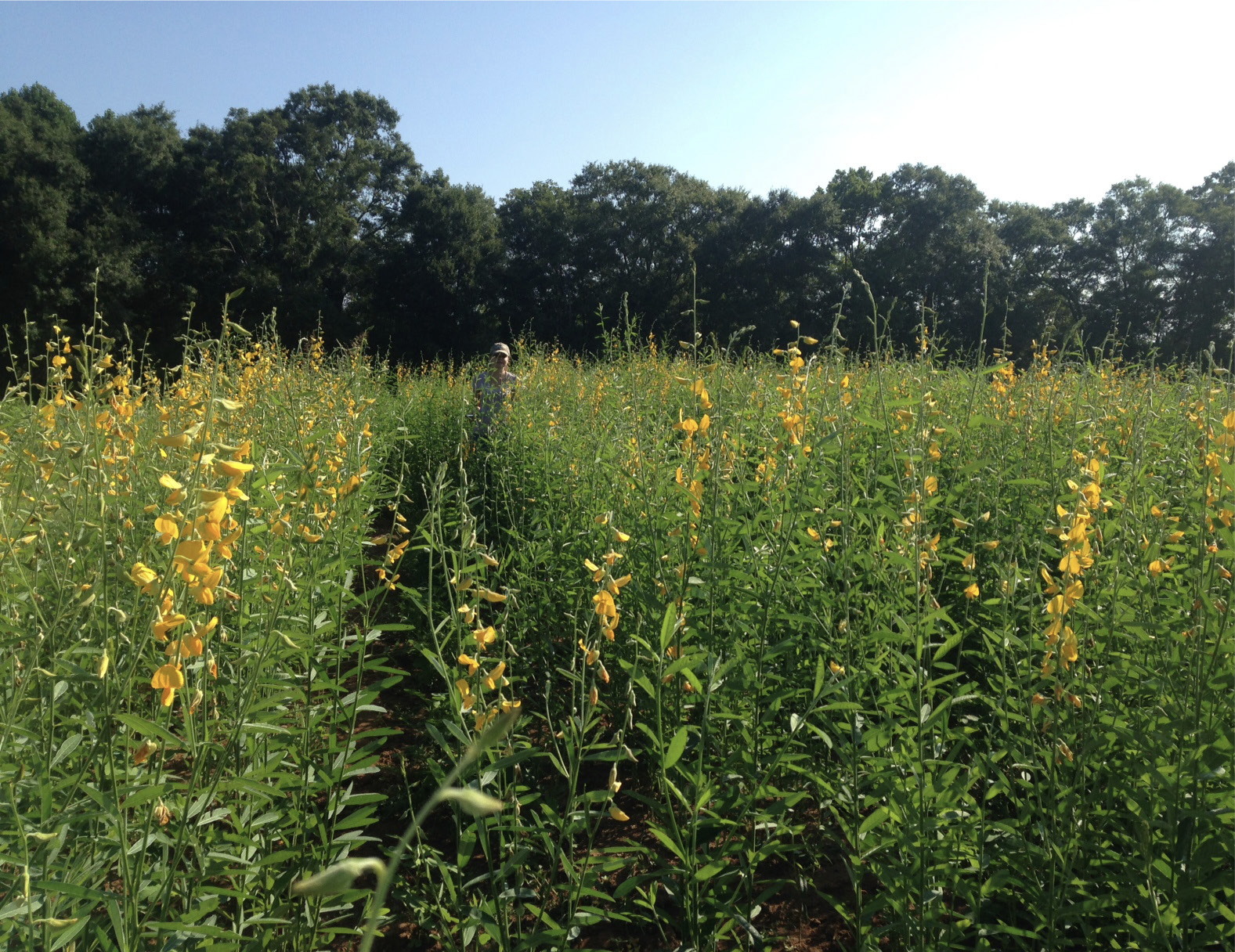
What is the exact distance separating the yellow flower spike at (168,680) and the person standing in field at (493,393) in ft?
16.5

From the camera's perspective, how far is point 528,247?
3438 centimetres

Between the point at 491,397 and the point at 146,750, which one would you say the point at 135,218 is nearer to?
the point at 491,397

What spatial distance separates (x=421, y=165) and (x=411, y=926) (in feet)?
137

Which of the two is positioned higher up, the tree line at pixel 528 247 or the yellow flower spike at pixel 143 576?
the tree line at pixel 528 247

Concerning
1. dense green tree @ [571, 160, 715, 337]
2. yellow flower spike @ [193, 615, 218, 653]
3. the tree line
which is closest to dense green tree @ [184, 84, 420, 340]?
the tree line

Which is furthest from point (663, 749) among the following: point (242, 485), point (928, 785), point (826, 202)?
point (826, 202)

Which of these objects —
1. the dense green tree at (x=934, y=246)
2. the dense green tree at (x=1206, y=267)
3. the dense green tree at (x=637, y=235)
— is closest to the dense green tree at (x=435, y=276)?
the dense green tree at (x=637, y=235)

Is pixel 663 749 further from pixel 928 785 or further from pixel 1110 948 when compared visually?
pixel 1110 948

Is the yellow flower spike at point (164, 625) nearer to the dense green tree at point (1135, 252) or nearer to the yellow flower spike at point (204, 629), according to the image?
the yellow flower spike at point (204, 629)

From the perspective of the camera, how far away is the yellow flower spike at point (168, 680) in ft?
4.25

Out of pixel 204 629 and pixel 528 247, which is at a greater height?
pixel 528 247

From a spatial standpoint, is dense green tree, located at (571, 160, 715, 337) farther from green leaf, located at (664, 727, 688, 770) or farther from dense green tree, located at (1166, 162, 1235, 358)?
green leaf, located at (664, 727, 688, 770)

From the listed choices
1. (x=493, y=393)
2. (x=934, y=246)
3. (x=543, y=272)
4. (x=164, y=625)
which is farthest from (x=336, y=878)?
(x=934, y=246)

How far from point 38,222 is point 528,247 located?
18.4 metres
